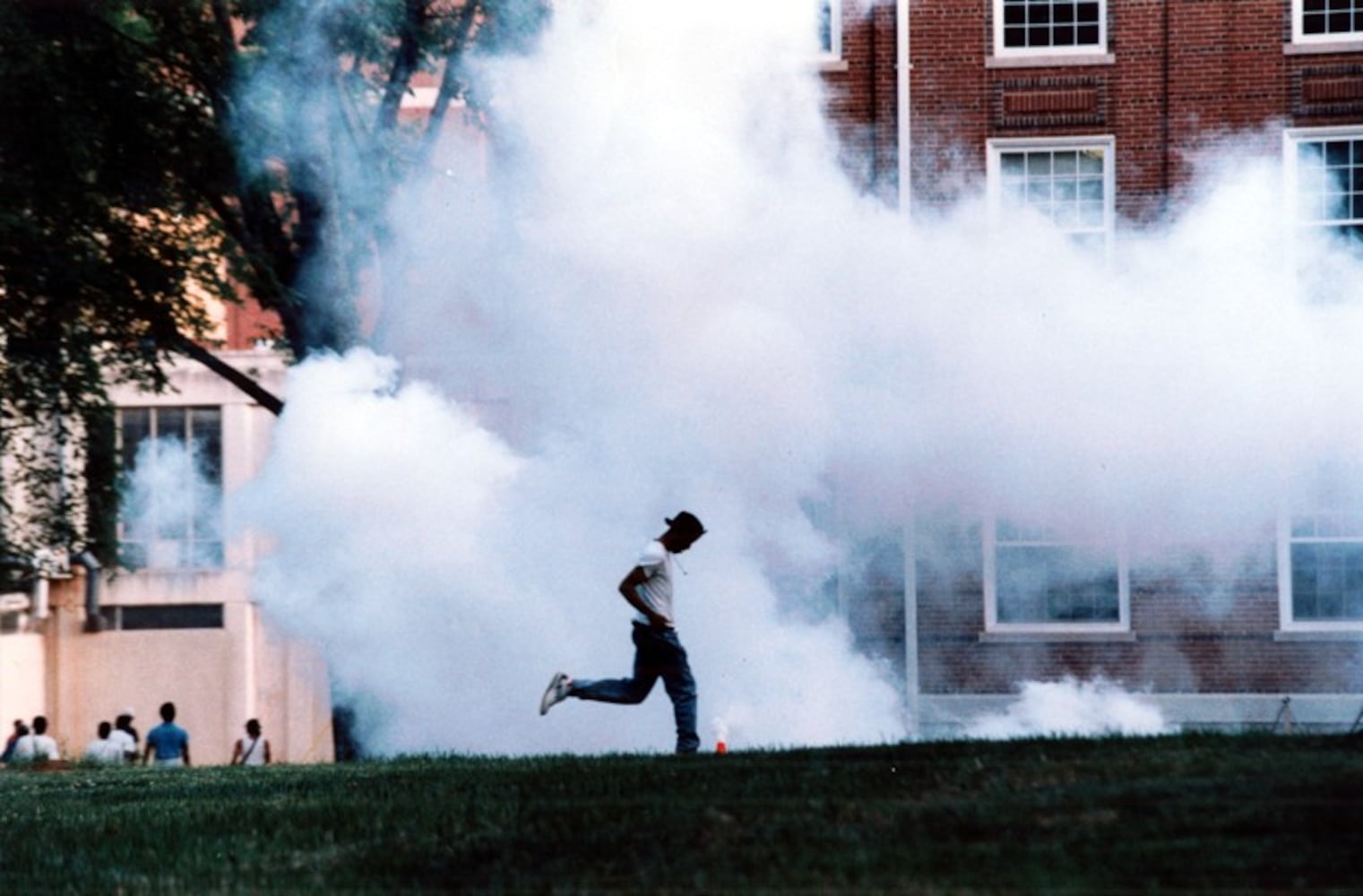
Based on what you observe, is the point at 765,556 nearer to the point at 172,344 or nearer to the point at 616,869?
the point at 172,344

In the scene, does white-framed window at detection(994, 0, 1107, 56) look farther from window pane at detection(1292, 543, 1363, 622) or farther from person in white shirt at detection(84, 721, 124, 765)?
person in white shirt at detection(84, 721, 124, 765)

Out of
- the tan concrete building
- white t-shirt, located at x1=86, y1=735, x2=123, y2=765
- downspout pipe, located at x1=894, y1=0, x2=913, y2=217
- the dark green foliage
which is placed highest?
downspout pipe, located at x1=894, y1=0, x2=913, y2=217

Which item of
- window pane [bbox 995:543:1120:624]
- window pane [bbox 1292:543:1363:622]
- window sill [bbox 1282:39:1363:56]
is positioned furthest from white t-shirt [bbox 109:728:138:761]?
window sill [bbox 1282:39:1363:56]

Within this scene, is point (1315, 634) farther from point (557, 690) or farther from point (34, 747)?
point (34, 747)

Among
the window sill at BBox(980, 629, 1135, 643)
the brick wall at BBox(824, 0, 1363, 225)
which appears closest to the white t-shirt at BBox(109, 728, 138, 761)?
the window sill at BBox(980, 629, 1135, 643)

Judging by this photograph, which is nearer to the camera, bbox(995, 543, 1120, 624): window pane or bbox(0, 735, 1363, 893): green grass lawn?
bbox(0, 735, 1363, 893): green grass lawn

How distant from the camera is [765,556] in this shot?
21797 mm

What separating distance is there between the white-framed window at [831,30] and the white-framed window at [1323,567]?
22.5ft

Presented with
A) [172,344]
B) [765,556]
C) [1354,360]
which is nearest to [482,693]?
[765,556]

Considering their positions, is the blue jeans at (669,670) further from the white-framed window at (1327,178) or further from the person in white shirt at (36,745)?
the person in white shirt at (36,745)

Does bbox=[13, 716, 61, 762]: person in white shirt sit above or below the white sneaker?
below

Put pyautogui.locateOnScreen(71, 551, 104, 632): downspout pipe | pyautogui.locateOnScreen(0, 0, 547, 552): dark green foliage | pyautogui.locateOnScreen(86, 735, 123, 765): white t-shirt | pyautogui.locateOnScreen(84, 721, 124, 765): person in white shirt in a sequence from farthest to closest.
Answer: pyautogui.locateOnScreen(71, 551, 104, 632): downspout pipe < pyautogui.locateOnScreen(86, 735, 123, 765): white t-shirt < pyautogui.locateOnScreen(84, 721, 124, 765): person in white shirt < pyautogui.locateOnScreen(0, 0, 547, 552): dark green foliage

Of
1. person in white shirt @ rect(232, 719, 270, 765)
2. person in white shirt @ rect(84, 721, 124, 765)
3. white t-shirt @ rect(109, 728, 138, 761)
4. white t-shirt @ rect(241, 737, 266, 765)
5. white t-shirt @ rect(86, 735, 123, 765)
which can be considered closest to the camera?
person in white shirt @ rect(84, 721, 124, 765)

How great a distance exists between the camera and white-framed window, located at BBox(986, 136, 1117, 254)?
23.9 m
